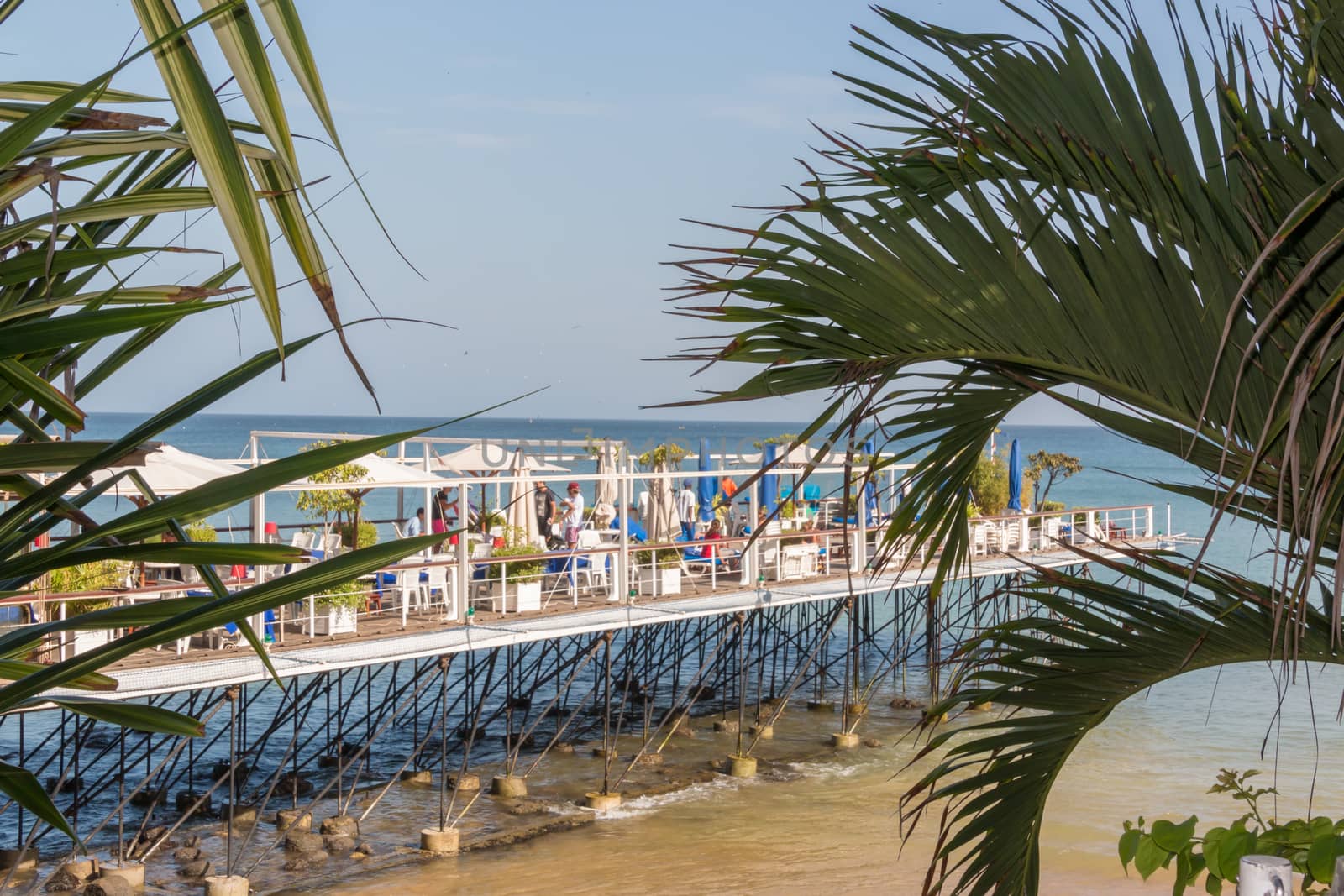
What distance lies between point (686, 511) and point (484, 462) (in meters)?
3.43

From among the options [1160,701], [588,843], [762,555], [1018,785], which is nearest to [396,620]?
[588,843]

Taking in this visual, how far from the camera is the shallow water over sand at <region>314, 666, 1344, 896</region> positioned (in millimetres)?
12516

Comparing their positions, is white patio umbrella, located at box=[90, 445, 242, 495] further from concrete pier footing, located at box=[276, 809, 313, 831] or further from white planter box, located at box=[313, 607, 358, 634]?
concrete pier footing, located at box=[276, 809, 313, 831]

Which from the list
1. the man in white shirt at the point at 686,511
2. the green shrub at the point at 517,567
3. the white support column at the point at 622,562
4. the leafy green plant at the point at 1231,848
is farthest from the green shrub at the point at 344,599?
the leafy green plant at the point at 1231,848

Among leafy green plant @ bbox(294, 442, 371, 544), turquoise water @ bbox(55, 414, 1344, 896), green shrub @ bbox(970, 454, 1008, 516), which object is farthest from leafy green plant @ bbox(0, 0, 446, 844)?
green shrub @ bbox(970, 454, 1008, 516)

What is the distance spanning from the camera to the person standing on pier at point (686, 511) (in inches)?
695

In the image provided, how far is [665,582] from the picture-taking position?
52.0 feet

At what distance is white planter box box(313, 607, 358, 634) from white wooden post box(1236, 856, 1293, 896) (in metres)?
11.0

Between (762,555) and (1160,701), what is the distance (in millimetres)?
12248

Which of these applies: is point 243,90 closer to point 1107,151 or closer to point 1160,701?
point 1107,151

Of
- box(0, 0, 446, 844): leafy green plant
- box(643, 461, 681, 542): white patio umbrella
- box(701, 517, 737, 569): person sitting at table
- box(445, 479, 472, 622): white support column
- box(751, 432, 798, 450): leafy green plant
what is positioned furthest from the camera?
box(701, 517, 737, 569): person sitting at table

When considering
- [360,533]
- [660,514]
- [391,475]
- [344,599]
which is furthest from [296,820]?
[660,514]

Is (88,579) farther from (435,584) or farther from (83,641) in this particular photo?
(435,584)

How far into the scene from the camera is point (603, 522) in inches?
694
